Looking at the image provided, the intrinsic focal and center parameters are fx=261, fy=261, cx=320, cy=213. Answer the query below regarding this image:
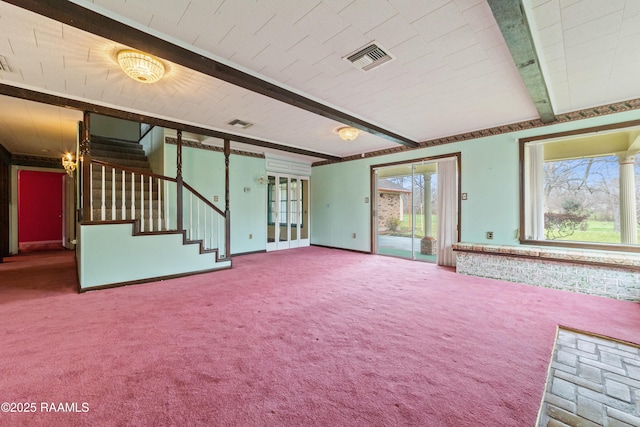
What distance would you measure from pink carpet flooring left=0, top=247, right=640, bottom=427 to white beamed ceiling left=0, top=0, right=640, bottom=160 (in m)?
2.58

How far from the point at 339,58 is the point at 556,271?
4248mm

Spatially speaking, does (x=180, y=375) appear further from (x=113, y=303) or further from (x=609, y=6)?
(x=609, y=6)

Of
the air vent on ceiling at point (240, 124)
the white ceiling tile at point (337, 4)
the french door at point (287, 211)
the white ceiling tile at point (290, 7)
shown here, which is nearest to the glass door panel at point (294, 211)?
the french door at point (287, 211)

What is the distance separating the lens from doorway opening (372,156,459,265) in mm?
5328

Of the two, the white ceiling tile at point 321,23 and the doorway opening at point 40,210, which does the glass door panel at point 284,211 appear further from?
the doorway opening at point 40,210

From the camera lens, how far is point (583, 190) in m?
4.40

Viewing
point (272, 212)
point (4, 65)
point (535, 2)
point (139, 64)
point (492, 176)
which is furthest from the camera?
point (272, 212)

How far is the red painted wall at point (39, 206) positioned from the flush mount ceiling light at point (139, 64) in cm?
816

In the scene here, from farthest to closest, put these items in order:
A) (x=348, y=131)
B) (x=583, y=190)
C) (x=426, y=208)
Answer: (x=426, y=208), (x=348, y=131), (x=583, y=190)

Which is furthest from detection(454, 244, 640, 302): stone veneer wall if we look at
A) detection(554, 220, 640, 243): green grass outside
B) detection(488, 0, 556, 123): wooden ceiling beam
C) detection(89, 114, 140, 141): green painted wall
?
detection(89, 114, 140, 141): green painted wall

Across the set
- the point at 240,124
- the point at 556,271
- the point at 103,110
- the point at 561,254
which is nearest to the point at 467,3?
the point at 240,124

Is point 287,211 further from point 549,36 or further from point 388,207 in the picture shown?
point 549,36

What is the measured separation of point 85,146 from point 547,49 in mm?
5611

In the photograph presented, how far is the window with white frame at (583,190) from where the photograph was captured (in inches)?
158
